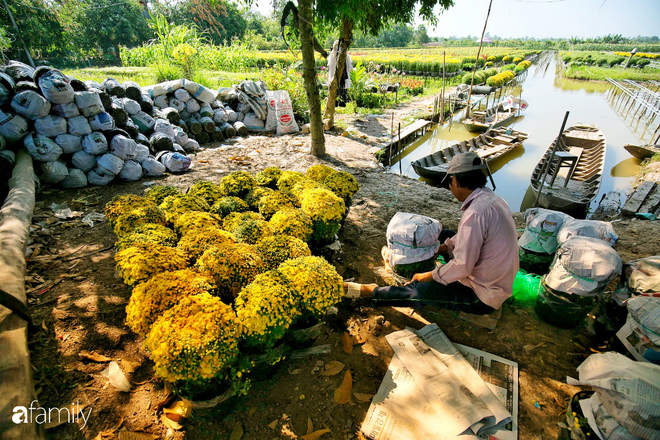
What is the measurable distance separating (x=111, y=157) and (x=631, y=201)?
1022 cm

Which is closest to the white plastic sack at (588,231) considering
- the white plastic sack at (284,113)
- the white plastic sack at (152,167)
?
the white plastic sack at (152,167)

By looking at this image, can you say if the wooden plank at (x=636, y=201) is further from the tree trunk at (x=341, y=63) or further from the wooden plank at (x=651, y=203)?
the tree trunk at (x=341, y=63)

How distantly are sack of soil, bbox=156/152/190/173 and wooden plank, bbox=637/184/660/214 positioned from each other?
9.30 metres

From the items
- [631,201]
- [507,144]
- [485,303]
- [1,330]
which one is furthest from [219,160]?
[507,144]

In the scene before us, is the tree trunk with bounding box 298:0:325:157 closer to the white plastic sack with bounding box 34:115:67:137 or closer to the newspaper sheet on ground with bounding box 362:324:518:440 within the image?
the white plastic sack with bounding box 34:115:67:137

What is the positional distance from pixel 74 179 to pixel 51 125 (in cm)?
90

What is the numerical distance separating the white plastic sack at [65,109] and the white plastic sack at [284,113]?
16.8ft

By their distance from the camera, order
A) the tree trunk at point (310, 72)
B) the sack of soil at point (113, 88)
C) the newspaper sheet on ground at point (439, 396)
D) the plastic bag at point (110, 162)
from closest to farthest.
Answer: the newspaper sheet on ground at point (439, 396)
the plastic bag at point (110, 162)
the tree trunk at point (310, 72)
the sack of soil at point (113, 88)

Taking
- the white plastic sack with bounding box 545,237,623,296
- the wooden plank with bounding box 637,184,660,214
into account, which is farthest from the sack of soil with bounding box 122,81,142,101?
the wooden plank with bounding box 637,184,660,214

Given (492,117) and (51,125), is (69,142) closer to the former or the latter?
(51,125)

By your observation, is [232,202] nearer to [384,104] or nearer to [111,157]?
[111,157]

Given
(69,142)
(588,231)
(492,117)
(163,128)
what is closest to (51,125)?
(69,142)

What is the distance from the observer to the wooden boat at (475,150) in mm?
8133

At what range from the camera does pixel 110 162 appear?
17.0 feet
